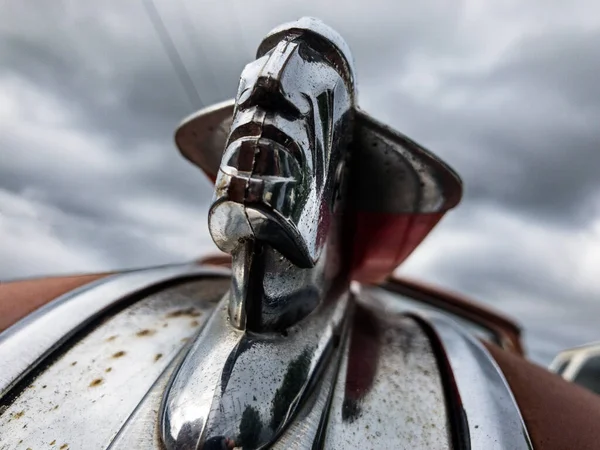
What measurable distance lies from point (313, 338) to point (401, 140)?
25cm

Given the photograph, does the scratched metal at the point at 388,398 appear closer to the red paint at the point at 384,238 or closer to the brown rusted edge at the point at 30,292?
the red paint at the point at 384,238

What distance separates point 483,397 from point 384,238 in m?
0.26

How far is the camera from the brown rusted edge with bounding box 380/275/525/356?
64.5 inches

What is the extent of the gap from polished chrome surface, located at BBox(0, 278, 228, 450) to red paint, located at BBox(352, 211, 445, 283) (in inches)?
9.7

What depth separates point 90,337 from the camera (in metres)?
0.64

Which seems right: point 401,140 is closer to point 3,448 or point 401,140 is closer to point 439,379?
point 439,379

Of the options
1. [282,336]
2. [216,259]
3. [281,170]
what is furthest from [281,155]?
[216,259]

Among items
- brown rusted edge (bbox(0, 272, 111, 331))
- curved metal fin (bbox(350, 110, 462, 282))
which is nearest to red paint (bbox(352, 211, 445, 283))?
curved metal fin (bbox(350, 110, 462, 282))

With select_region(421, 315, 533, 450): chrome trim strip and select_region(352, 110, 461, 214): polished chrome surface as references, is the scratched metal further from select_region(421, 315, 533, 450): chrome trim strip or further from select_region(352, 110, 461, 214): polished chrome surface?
select_region(352, 110, 461, 214): polished chrome surface

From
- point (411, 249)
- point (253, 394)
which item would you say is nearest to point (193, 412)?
point (253, 394)

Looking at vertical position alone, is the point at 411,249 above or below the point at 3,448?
above

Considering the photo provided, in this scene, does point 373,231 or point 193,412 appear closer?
point 193,412

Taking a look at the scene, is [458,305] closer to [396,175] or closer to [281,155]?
[396,175]

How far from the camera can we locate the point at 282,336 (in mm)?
583
